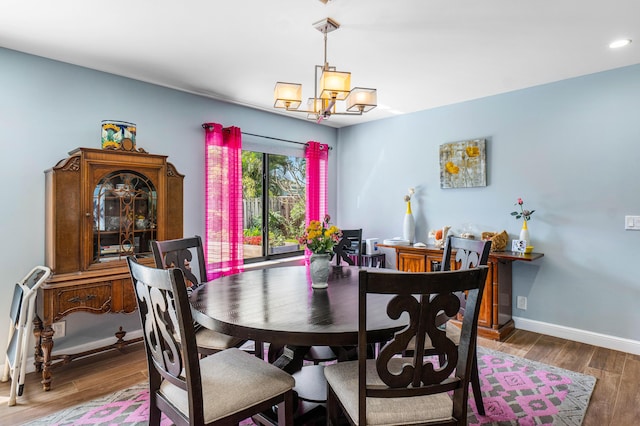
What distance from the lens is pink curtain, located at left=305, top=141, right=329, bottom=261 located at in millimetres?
4832

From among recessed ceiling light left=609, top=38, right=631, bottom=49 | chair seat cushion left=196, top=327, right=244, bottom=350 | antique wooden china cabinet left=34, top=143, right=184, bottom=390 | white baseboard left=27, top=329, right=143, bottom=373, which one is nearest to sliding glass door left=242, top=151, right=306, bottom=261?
antique wooden china cabinet left=34, top=143, right=184, bottom=390

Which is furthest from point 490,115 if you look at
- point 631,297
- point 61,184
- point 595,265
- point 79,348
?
point 79,348

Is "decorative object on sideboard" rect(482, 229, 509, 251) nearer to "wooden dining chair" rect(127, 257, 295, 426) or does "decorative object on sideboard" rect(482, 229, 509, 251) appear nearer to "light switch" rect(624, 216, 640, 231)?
"light switch" rect(624, 216, 640, 231)

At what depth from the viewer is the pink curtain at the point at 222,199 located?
378cm

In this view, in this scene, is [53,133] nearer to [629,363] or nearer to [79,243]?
[79,243]

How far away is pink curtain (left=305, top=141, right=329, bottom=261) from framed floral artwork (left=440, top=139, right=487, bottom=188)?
5.26ft

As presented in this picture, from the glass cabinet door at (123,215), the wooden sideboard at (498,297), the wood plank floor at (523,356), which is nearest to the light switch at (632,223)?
the wooden sideboard at (498,297)

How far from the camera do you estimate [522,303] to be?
3.65 meters

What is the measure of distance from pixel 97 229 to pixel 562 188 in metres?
4.07

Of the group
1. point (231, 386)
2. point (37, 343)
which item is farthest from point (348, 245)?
point (37, 343)

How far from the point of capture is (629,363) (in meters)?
2.87

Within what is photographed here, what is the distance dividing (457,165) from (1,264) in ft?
14.0

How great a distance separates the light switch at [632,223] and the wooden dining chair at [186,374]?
319 cm

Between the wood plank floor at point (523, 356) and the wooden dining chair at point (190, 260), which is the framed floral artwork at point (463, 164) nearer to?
the wood plank floor at point (523, 356)
